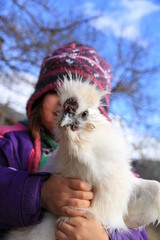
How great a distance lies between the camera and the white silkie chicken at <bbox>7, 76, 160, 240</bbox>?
1206 mm

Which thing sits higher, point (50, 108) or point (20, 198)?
point (50, 108)

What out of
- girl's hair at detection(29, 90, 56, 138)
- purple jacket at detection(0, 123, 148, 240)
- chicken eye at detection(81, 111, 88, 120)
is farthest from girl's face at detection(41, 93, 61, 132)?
chicken eye at detection(81, 111, 88, 120)

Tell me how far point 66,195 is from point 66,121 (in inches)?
15.2

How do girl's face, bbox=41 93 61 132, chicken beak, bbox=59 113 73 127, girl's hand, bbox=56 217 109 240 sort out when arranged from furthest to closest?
1. girl's face, bbox=41 93 61 132
2. girl's hand, bbox=56 217 109 240
3. chicken beak, bbox=59 113 73 127

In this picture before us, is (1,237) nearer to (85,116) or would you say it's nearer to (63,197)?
(63,197)

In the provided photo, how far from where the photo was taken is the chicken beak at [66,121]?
3.85 ft

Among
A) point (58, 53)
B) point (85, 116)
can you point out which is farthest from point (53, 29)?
point (85, 116)

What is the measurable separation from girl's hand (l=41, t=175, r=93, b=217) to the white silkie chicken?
32mm

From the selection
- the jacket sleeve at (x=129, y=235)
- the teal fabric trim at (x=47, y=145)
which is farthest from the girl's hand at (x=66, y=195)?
the teal fabric trim at (x=47, y=145)

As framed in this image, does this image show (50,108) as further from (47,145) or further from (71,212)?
(71,212)

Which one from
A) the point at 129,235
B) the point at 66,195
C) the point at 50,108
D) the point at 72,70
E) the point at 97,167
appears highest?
the point at 72,70

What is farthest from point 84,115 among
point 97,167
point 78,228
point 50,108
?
point 50,108

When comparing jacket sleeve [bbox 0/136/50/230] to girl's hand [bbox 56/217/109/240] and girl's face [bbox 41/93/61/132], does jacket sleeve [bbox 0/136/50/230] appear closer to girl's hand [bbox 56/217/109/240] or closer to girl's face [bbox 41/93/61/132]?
girl's hand [bbox 56/217/109/240]

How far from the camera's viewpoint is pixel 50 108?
1870 mm
